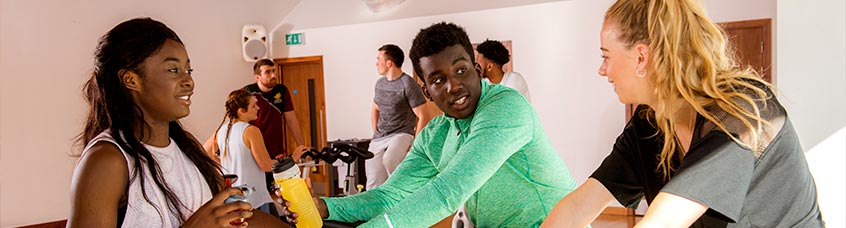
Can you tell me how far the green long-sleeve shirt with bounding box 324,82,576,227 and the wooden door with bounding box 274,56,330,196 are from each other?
6148mm

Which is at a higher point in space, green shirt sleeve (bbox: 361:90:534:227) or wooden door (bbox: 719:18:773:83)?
wooden door (bbox: 719:18:773:83)

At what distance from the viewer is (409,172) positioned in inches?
77.1

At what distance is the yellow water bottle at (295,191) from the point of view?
60.6 inches

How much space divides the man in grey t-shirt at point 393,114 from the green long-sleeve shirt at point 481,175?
11.4ft

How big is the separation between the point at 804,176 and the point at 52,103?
6574 millimetres

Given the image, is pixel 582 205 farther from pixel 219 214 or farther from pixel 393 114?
pixel 393 114

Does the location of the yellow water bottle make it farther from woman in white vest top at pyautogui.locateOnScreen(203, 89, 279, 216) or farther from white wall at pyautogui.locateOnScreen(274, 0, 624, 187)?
white wall at pyautogui.locateOnScreen(274, 0, 624, 187)

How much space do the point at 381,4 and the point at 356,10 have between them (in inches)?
16.7

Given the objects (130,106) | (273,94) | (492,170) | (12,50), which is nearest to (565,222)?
(492,170)

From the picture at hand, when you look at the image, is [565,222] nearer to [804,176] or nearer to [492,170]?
[492,170]

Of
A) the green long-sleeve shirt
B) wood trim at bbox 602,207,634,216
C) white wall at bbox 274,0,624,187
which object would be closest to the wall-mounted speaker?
white wall at bbox 274,0,624,187

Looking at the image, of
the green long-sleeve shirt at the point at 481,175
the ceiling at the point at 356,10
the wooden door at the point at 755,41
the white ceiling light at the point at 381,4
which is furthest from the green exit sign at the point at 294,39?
the green long-sleeve shirt at the point at 481,175

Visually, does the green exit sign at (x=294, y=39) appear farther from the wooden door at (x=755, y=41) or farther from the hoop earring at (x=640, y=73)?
the hoop earring at (x=640, y=73)

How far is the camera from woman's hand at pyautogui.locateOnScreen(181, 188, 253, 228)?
1.33 meters
